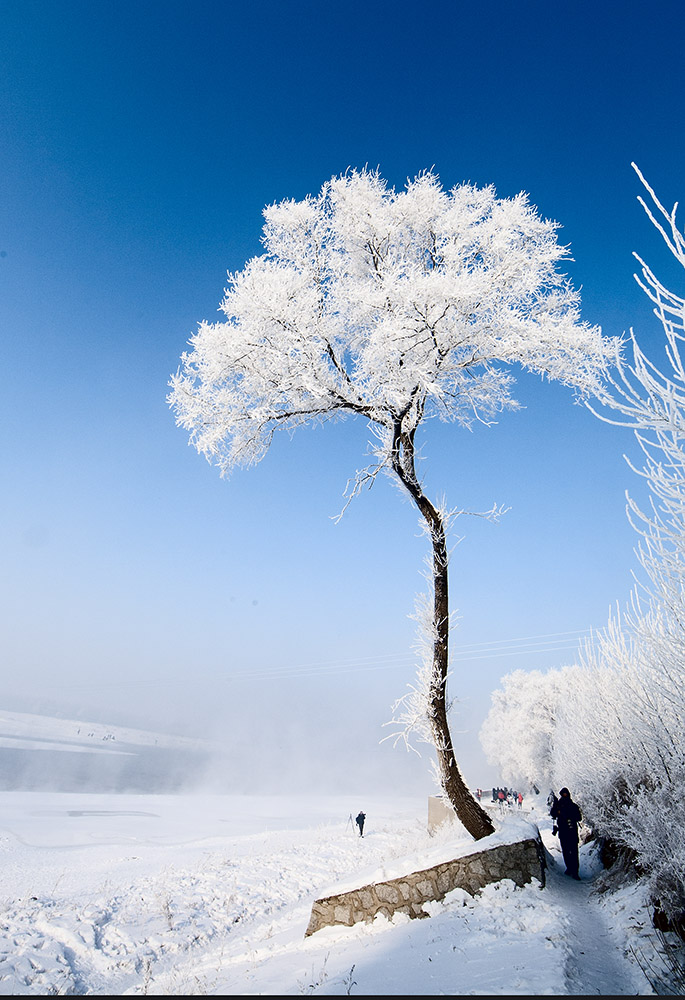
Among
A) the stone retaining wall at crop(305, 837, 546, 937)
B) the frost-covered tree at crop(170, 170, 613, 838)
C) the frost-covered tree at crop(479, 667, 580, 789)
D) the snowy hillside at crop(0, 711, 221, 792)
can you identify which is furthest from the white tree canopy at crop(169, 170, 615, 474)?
the snowy hillside at crop(0, 711, 221, 792)

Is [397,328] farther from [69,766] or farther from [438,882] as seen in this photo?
[69,766]

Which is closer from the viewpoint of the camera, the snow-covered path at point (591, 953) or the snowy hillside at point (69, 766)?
the snow-covered path at point (591, 953)

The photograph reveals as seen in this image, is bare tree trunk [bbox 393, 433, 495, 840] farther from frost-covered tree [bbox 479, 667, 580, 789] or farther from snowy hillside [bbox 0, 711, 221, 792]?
snowy hillside [bbox 0, 711, 221, 792]

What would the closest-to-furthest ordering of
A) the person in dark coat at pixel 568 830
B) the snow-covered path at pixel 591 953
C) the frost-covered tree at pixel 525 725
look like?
the snow-covered path at pixel 591 953, the person in dark coat at pixel 568 830, the frost-covered tree at pixel 525 725

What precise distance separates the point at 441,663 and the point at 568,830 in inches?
206

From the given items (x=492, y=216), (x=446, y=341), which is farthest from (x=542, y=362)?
(x=492, y=216)

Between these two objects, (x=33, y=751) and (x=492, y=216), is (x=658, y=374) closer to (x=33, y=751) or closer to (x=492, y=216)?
(x=492, y=216)

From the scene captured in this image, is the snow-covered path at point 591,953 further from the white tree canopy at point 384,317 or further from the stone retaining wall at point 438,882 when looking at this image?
the white tree canopy at point 384,317

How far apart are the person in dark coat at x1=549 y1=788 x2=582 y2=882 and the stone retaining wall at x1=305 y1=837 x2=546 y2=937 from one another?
3.40 metres

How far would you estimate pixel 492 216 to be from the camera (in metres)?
7.70

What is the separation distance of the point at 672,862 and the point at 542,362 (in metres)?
6.26

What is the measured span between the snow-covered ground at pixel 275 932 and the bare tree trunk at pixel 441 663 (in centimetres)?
79

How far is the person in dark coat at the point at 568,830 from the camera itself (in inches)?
374

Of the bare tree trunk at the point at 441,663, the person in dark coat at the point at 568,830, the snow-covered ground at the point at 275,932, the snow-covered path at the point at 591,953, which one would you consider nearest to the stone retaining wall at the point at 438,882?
the snow-covered ground at the point at 275,932
